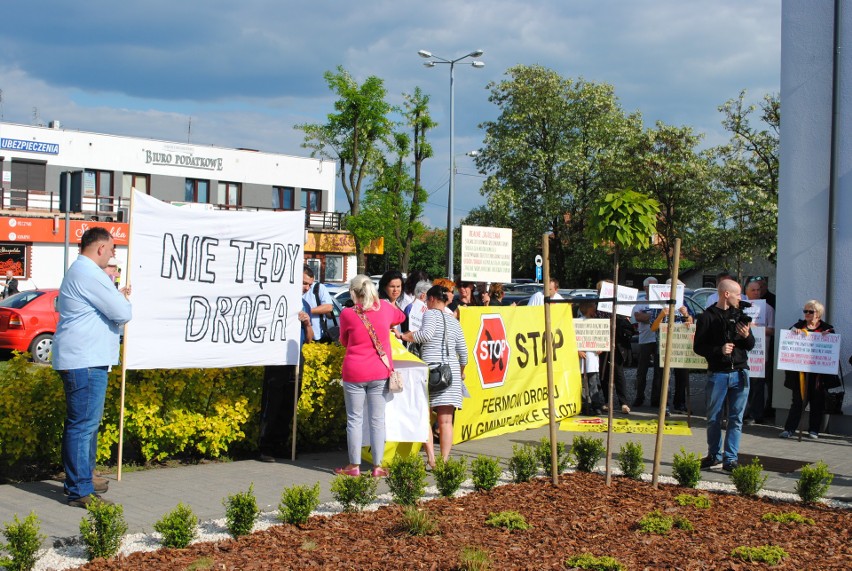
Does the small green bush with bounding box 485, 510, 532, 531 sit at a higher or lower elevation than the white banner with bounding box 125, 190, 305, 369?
lower

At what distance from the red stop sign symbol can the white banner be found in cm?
248

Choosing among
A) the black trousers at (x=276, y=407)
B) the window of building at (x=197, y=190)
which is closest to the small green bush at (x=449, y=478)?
the black trousers at (x=276, y=407)

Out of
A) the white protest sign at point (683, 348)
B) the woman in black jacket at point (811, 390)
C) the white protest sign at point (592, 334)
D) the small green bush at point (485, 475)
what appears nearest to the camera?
the small green bush at point (485, 475)

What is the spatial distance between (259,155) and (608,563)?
5165 centimetres

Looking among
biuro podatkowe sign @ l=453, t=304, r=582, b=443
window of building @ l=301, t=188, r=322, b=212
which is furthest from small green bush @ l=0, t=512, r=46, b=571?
window of building @ l=301, t=188, r=322, b=212

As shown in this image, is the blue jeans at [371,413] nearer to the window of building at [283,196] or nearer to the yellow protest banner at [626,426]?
the yellow protest banner at [626,426]

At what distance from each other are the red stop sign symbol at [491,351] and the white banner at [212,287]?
2.48 m

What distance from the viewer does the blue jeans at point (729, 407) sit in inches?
361

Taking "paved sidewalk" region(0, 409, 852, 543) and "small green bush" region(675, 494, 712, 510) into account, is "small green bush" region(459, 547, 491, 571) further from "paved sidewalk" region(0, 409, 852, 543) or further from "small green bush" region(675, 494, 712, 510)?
"small green bush" region(675, 494, 712, 510)

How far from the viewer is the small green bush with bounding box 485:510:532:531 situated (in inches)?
254

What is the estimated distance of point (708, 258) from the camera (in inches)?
1667

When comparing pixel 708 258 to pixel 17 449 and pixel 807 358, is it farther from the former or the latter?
pixel 17 449

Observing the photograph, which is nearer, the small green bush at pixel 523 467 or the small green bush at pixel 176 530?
the small green bush at pixel 176 530

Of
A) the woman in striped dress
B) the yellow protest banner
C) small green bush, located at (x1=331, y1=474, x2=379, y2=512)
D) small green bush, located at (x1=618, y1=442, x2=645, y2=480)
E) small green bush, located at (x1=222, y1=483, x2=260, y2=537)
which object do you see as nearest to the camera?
small green bush, located at (x1=222, y1=483, x2=260, y2=537)
